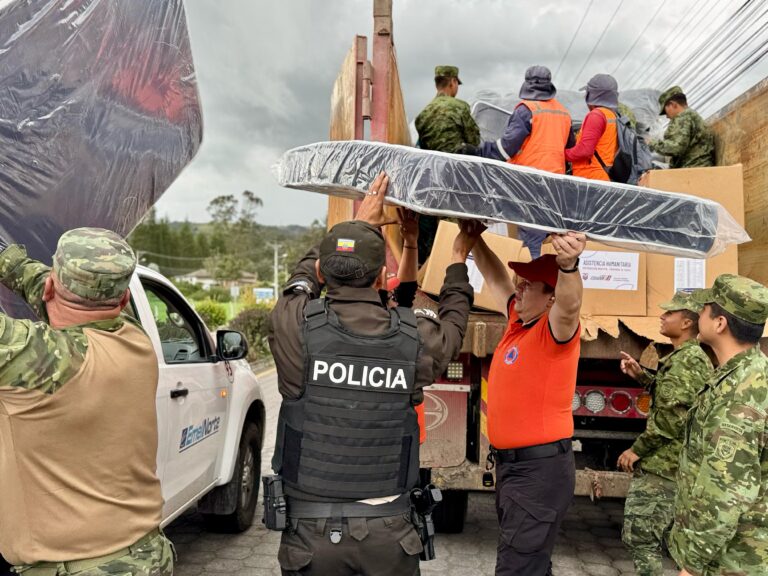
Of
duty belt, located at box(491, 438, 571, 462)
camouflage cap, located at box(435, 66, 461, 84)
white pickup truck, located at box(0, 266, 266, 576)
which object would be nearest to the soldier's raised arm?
white pickup truck, located at box(0, 266, 266, 576)

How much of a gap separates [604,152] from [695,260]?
1123 mm

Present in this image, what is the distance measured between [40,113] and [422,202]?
1125 millimetres

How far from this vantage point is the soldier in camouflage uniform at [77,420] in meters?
1.54

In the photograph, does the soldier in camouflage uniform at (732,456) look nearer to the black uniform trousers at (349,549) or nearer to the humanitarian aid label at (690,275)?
the black uniform trousers at (349,549)

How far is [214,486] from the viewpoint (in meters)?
3.80

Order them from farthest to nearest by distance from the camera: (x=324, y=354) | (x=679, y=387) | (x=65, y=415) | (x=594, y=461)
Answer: (x=594, y=461) → (x=679, y=387) → (x=324, y=354) → (x=65, y=415)

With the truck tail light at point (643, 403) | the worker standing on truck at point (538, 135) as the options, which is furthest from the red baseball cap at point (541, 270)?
the worker standing on truck at point (538, 135)

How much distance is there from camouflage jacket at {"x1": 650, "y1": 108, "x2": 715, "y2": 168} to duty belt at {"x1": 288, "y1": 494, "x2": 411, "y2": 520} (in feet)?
11.2

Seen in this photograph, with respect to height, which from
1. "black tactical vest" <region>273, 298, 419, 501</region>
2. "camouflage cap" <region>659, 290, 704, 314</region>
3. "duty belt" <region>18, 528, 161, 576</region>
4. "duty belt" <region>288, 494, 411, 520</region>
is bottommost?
"duty belt" <region>18, 528, 161, 576</region>

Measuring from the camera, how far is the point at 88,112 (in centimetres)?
197

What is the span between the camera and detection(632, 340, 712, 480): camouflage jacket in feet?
9.74

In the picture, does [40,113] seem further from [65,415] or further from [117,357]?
[65,415]

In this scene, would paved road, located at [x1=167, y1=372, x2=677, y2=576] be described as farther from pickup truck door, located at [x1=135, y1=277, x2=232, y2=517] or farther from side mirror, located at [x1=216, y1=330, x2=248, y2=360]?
side mirror, located at [x1=216, y1=330, x2=248, y2=360]

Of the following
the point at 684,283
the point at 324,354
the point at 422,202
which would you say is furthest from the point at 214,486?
the point at 684,283
